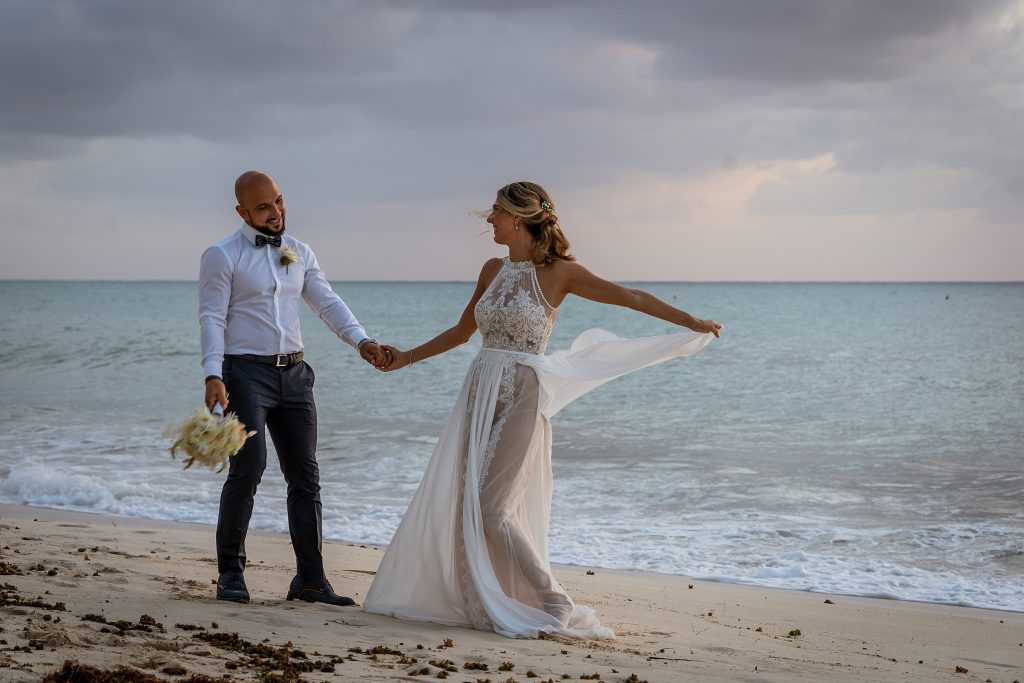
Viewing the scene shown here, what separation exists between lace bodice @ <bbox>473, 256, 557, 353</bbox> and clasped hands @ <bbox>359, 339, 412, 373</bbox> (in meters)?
0.57

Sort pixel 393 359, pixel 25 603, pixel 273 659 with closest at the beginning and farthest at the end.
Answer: pixel 273 659
pixel 25 603
pixel 393 359

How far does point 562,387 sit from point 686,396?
1472 cm

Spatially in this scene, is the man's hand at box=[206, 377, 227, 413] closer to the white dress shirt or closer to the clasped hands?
the white dress shirt

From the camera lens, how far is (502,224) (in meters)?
4.87

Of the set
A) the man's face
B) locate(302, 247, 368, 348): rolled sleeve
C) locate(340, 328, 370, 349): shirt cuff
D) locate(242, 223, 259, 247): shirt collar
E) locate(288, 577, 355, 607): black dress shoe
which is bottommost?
locate(288, 577, 355, 607): black dress shoe

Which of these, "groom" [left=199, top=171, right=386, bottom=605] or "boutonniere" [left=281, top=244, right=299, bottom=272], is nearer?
"groom" [left=199, top=171, right=386, bottom=605]

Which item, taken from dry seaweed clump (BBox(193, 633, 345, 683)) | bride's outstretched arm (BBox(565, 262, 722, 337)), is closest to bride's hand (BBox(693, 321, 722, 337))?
bride's outstretched arm (BBox(565, 262, 722, 337))

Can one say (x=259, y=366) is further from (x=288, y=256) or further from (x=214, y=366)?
(x=288, y=256)

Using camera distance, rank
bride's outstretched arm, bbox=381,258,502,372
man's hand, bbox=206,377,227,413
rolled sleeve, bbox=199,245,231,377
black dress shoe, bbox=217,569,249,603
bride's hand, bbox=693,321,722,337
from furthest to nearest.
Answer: bride's outstretched arm, bbox=381,258,502,372 → bride's hand, bbox=693,321,722,337 → black dress shoe, bbox=217,569,249,603 → rolled sleeve, bbox=199,245,231,377 → man's hand, bbox=206,377,227,413

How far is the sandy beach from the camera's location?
3688mm

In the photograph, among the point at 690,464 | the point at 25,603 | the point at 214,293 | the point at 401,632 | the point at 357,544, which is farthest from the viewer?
the point at 690,464

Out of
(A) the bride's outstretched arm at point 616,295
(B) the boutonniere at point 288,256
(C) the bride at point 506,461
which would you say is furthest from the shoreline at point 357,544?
(B) the boutonniere at point 288,256

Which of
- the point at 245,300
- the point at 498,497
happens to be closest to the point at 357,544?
the point at 498,497

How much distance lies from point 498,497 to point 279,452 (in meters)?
1.14
